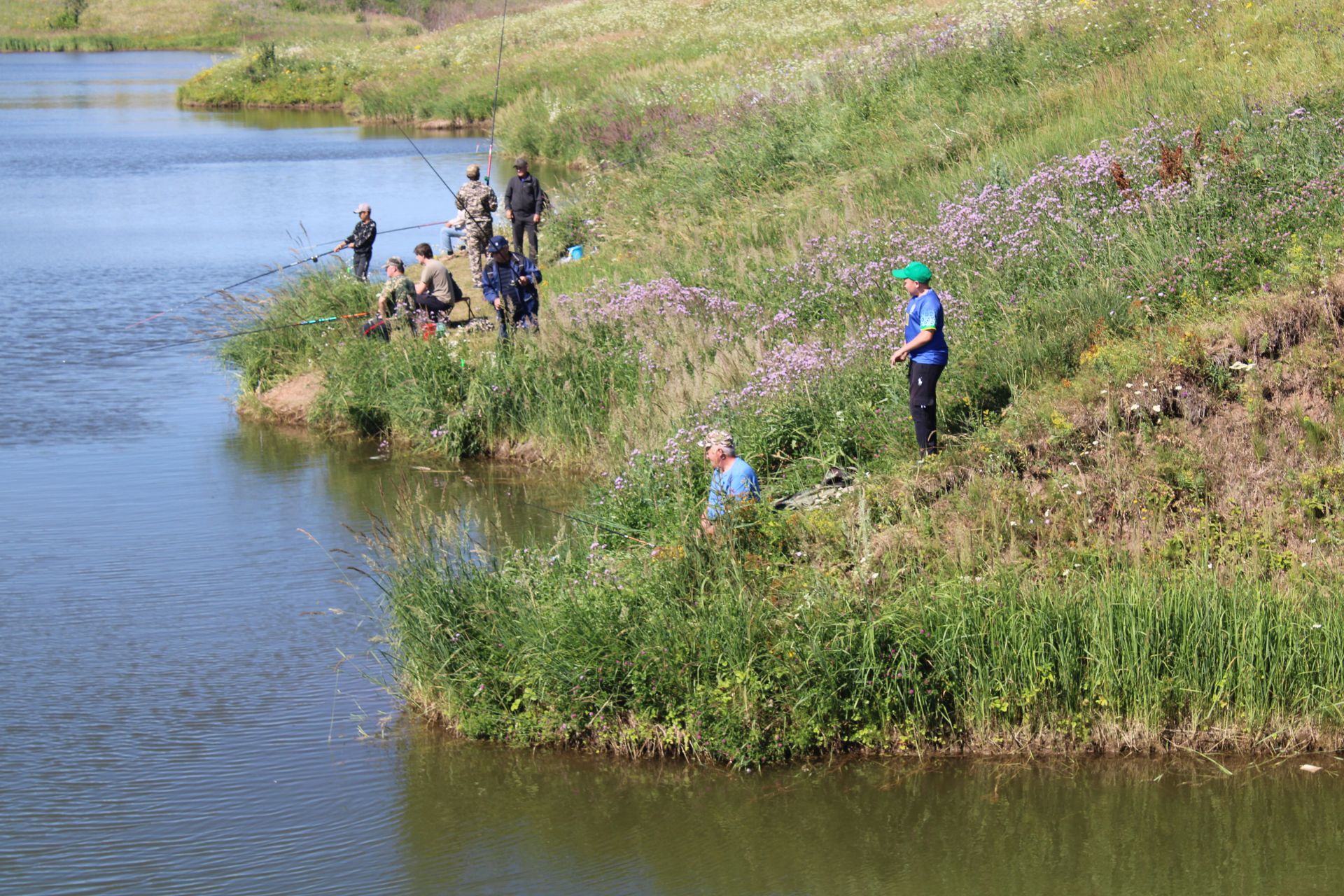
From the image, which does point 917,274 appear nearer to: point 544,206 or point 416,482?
point 416,482

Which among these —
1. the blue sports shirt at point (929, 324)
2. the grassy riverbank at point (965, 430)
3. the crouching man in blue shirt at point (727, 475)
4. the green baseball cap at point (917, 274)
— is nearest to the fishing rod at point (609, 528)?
the grassy riverbank at point (965, 430)

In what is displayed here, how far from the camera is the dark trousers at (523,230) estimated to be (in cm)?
2028

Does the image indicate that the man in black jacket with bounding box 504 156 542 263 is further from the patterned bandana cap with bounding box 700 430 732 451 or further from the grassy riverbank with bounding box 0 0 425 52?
the grassy riverbank with bounding box 0 0 425 52

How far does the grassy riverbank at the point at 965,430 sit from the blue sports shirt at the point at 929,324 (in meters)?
0.70

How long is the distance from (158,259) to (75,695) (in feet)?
63.1

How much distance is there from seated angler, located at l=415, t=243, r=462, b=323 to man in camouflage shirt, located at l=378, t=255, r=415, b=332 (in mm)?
126

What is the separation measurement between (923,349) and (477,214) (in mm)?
9649

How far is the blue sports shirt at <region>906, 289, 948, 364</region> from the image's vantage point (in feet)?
33.4

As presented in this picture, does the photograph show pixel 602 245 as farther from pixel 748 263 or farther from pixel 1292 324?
pixel 1292 324

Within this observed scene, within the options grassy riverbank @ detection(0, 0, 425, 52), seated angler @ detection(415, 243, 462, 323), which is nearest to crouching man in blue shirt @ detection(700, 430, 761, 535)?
seated angler @ detection(415, 243, 462, 323)

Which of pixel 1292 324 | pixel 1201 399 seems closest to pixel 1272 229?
pixel 1292 324

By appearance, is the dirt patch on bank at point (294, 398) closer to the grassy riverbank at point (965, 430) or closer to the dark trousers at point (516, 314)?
the grassy riverbank at point (965, 430)

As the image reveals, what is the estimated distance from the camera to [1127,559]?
881cm

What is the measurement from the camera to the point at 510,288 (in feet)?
52.3
